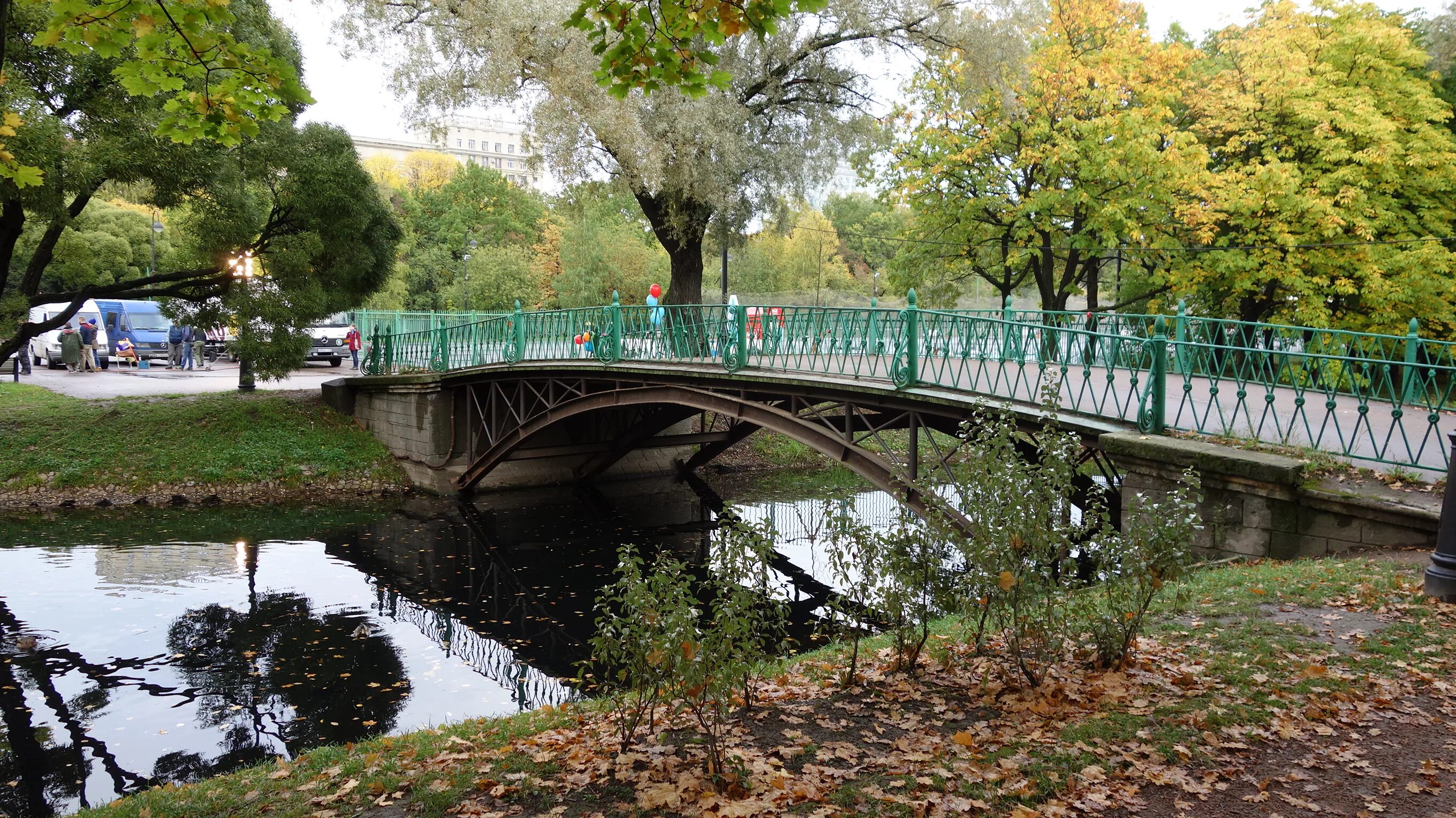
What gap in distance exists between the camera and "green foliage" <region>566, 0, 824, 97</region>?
18.2ft

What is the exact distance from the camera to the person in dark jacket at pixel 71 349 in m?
29.1

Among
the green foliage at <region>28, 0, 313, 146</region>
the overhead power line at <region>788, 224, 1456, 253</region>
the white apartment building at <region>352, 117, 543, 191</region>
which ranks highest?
the white apartment building at <region>352, 117, 543, 191</region>

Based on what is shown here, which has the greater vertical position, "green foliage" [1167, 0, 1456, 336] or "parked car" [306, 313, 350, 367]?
"green foliage" [1167, 0, 1456, 336]

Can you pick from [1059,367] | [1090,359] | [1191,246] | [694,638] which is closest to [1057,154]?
[1191,246]

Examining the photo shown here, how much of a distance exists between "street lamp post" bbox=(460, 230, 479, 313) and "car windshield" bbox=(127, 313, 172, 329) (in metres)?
11.4

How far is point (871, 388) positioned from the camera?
11039 mm

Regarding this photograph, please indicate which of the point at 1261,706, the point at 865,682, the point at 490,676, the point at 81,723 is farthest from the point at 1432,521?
the point at 81,723

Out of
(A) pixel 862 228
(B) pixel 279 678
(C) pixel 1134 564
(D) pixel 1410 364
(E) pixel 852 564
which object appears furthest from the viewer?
(A) pixel 862 228

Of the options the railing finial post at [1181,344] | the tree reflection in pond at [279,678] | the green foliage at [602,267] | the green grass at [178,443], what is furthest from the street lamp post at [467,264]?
the railing finial post at [1181,344]

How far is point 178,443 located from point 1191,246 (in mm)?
21641

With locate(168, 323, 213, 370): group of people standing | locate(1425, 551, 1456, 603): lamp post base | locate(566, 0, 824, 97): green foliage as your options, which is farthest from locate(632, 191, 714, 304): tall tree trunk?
locate(168, 323, 213, 370): group of people standing

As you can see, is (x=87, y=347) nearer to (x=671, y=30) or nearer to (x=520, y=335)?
(x=520, y=335)

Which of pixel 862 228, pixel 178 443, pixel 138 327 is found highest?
pixel 862 228

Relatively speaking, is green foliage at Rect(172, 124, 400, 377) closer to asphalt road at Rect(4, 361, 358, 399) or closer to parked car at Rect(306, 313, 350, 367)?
asphalt road at Rect(4, 361, 358, 399)
